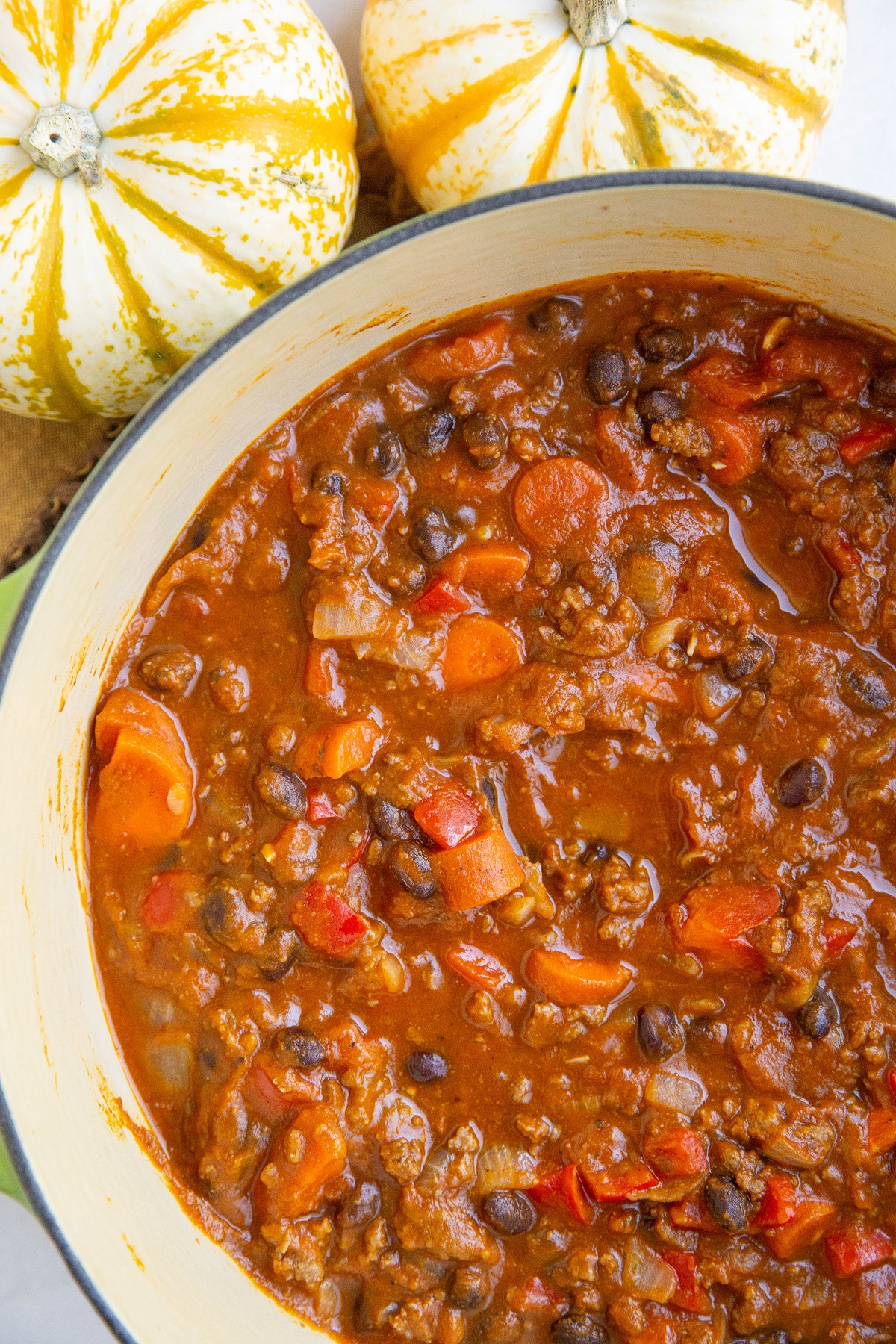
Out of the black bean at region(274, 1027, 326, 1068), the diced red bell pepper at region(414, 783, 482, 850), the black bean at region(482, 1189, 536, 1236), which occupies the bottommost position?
the black bean at region(482, 1189, 536, 1236)

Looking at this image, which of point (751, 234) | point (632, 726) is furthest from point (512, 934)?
point (751, 234)

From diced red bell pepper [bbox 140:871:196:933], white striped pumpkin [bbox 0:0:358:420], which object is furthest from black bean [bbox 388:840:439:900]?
white striped pumpkin [bbox 0:0:358:420]

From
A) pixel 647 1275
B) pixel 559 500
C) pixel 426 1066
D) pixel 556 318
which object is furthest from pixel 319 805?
pixel 647 1275

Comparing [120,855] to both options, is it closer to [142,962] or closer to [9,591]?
[142,962]

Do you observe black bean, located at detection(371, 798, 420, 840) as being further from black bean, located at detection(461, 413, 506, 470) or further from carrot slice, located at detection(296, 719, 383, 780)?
black bean, located at detection(461, 413, 506, 470)

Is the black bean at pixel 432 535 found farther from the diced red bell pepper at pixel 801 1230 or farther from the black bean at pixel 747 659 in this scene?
the diced red bell pepper at pixel 801 1230

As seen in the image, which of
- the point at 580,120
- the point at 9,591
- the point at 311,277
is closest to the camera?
the point at 311,277
